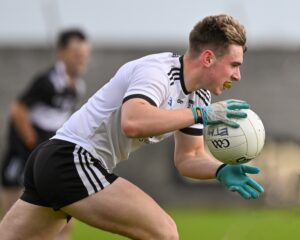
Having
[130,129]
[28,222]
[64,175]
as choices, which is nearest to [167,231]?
[130,129]

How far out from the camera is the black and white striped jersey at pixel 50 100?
35.0 ft

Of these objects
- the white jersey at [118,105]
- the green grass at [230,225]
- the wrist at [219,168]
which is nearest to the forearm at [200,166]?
the wrist at [219,168]

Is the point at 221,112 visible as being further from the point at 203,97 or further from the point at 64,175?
the point at 64,175

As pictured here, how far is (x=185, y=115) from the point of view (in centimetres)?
580

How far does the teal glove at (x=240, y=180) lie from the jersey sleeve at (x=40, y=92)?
454cm

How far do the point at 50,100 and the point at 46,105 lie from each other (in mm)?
77

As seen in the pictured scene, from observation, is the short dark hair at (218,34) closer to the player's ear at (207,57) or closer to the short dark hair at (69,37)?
the player's ear at (207,57)

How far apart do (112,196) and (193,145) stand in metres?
1.00

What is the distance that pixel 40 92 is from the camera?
35.1 ft

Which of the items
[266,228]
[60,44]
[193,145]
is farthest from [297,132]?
[193,145]

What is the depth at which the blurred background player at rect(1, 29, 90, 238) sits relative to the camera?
34.8 ft

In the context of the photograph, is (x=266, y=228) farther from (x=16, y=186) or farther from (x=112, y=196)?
(x=112, y=196)

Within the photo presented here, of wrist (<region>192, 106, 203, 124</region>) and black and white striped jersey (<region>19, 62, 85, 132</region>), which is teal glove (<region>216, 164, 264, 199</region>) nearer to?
wrist (<region>192, 106, 203, 124</region>)

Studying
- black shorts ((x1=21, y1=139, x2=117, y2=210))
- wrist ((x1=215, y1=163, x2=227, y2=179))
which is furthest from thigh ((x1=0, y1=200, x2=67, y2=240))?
wrist ((x1=215, y1=163, x2=227, y2=179))
